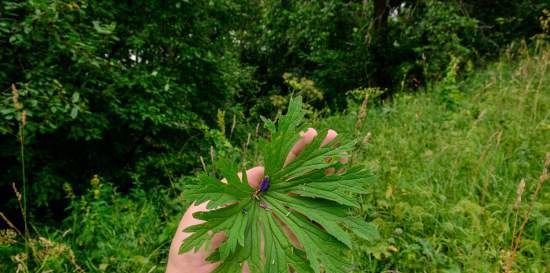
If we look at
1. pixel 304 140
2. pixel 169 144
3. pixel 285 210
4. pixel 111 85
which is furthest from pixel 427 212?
pixel 169 144

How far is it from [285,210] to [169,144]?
3559mm

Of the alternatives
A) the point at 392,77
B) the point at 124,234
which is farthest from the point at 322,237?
the point at 392,77

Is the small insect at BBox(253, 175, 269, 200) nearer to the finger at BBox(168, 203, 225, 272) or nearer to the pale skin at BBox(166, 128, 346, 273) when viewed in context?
the pale skin at BBox(166, 128, 346, 273)

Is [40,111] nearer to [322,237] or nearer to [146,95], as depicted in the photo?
[146,95]

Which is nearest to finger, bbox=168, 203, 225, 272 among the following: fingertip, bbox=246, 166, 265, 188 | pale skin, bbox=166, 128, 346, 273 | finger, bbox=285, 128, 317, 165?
pale skin, bbox=166, 128, 346, 273

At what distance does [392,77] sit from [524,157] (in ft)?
22.1

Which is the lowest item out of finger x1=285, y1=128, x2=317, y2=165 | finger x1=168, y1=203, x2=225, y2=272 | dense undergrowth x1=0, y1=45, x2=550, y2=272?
dense undergrowth x1=0, y1=45, x2=550, y2=272

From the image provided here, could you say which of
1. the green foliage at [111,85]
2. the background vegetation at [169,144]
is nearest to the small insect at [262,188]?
the background vegetation at [169,144]

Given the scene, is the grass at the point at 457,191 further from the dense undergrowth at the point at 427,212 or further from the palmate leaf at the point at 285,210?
the palmate leaf at the point at 285,210

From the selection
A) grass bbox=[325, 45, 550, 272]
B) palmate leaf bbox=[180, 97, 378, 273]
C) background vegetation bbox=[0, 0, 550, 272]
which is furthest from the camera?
background vegetation bbox=[0, 0, 550, 272]

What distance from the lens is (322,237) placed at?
42.2 inches

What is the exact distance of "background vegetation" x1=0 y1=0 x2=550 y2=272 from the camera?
1971 millimetres

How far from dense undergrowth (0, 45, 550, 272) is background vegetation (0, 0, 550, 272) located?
0.5 inches

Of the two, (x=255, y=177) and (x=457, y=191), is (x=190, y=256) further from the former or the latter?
(x=457, y=191)
